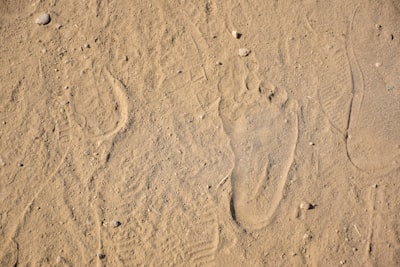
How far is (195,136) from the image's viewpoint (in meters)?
3.64

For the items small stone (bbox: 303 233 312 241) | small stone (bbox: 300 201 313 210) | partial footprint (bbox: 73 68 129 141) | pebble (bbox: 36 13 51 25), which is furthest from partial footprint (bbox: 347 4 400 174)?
pebble (bbox: 36 13 51 25)

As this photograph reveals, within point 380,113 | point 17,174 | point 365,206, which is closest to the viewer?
point 17,174

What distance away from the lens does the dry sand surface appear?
3.40 m

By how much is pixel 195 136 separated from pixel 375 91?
1978mm

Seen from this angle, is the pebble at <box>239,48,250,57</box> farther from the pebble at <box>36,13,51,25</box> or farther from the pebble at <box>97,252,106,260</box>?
the pebble at <box>97,252,106,260</box>

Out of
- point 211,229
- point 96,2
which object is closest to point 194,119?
point 211,229

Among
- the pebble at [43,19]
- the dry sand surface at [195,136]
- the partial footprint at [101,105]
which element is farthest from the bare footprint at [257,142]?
the pebble at [43,19]

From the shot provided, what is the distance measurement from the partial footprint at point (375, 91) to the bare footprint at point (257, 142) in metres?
0.69

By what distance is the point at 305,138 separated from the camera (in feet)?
12.3

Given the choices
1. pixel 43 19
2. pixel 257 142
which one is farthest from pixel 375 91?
pixel 43 19

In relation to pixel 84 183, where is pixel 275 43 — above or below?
above

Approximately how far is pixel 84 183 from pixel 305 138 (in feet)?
7.14

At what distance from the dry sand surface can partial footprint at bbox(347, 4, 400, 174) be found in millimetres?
16

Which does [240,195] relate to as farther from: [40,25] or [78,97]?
[40,25]
